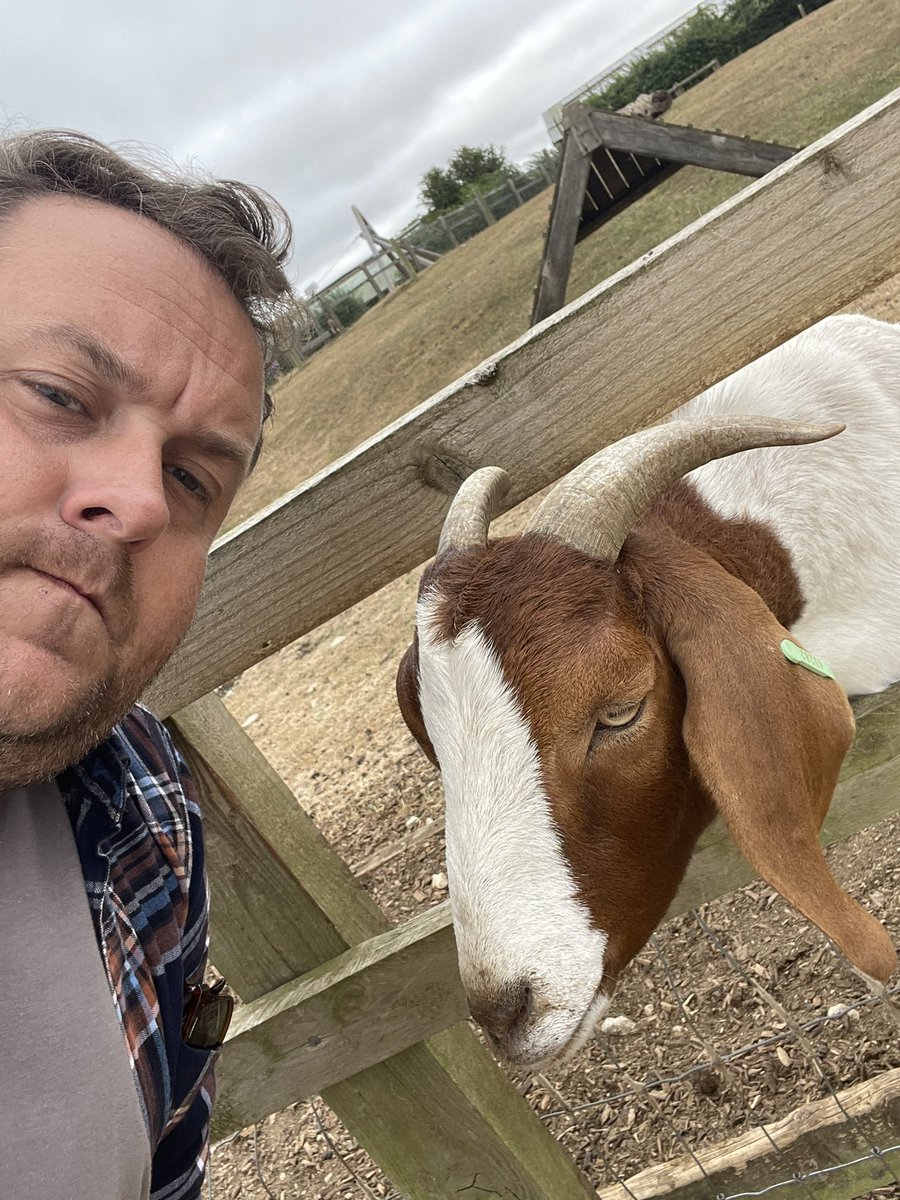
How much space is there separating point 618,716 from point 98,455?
1114 millimetres

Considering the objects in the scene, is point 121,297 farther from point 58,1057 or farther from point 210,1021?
point 210,1021

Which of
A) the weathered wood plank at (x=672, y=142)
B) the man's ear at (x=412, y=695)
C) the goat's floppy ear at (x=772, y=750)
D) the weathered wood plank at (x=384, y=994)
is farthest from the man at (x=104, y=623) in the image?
the weathered wood plank at (x=672, y=142)

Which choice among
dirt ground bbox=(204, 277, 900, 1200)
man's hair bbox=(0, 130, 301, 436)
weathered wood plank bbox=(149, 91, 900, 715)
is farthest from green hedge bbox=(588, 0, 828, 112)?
weathered wood plank bbox=(149, 91, 900, 715)

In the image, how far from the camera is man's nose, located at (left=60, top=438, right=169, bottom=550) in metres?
1.52

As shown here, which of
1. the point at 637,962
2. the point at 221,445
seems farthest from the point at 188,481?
the point at 637,962

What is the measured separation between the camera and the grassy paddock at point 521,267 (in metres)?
15.5

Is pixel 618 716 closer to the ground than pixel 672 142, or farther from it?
closer to the ground

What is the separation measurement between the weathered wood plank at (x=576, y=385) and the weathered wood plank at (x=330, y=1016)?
11.2 inches

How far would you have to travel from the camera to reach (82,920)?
145 centimetres

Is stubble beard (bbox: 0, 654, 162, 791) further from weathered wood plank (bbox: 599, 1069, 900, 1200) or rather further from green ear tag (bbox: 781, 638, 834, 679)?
weathered wood plank (bbox: 599, 1069, 900, 1200)

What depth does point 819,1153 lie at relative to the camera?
2.50 m

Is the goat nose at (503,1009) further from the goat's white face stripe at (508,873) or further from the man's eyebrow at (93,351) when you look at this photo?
the man's eyebrow at (93,351)

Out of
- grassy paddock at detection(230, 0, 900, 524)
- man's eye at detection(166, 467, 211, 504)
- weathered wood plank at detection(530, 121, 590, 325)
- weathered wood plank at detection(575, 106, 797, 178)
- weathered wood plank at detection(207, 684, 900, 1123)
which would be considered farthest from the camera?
grassy paddock at detection(230, 0, 900, 524)

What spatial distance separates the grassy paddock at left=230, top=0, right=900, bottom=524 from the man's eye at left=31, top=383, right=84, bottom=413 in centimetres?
1279
